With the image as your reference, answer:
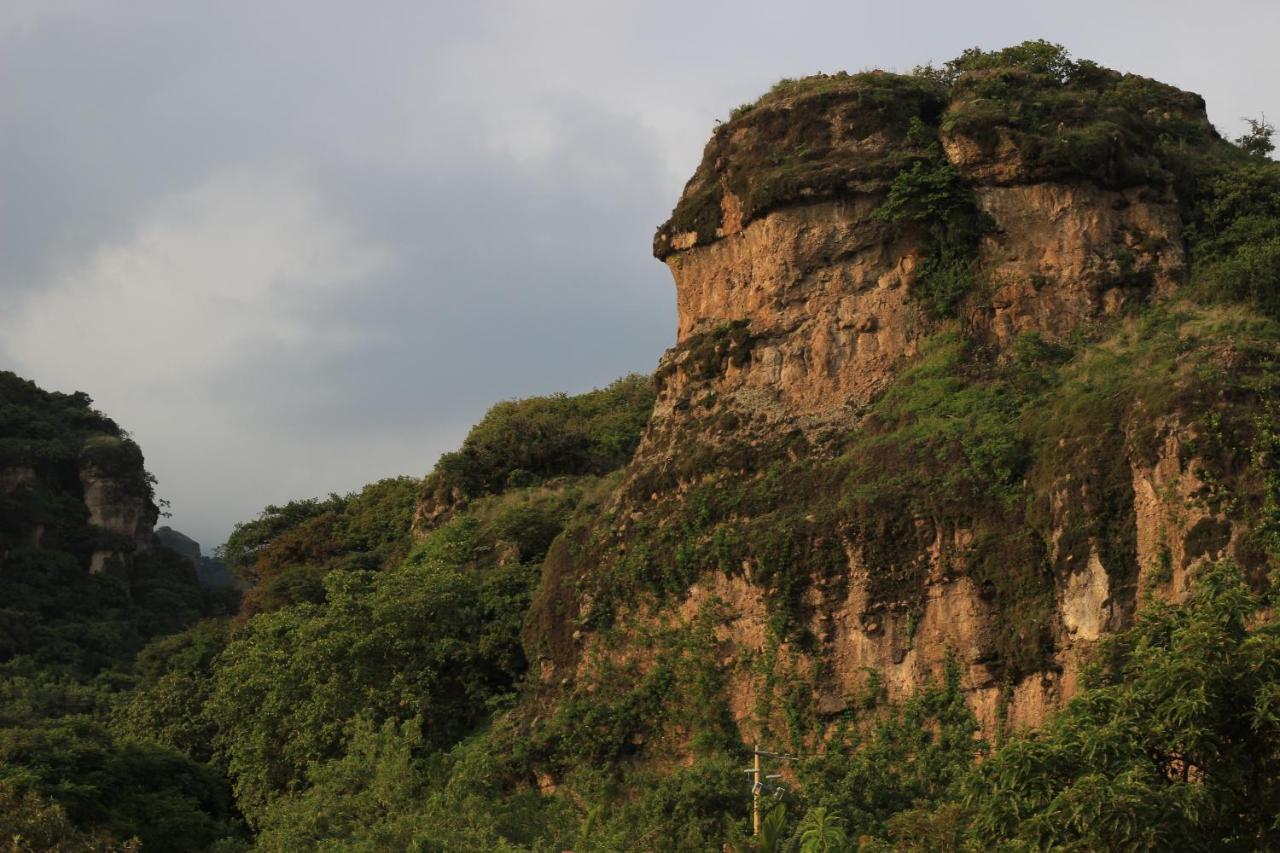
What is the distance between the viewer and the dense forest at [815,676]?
462 inches

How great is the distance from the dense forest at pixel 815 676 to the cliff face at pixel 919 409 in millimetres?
96

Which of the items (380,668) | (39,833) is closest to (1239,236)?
(380,668)

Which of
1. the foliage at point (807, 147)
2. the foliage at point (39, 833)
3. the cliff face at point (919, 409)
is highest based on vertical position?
the foliage at point (807, 147)

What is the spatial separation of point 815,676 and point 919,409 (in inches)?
176

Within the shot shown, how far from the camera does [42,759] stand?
990 inches

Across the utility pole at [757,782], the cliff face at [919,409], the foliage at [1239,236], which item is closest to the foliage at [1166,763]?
the utility pole at [757,782]

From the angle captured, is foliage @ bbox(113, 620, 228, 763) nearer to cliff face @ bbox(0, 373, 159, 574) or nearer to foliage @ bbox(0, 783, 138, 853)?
foliage @ bbox(0, 783, 138, 853)

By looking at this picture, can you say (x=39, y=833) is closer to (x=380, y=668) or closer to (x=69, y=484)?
(x=380, y=668)

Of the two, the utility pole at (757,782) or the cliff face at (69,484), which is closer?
the utility pole at (757,782)

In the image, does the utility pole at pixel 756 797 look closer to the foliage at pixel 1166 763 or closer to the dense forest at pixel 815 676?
the dense forest at pixel 815 676

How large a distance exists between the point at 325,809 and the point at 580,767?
389 centimetres

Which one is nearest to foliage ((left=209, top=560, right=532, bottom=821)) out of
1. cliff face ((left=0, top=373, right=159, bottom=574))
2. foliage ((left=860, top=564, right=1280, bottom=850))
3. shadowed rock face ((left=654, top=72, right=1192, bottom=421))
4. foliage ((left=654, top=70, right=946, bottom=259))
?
shadowed rock face ((left=654, top=72, right=1192, bottom=421))

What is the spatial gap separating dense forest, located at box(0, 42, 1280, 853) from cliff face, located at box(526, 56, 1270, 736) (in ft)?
0.32

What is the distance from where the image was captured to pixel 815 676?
22.1m
